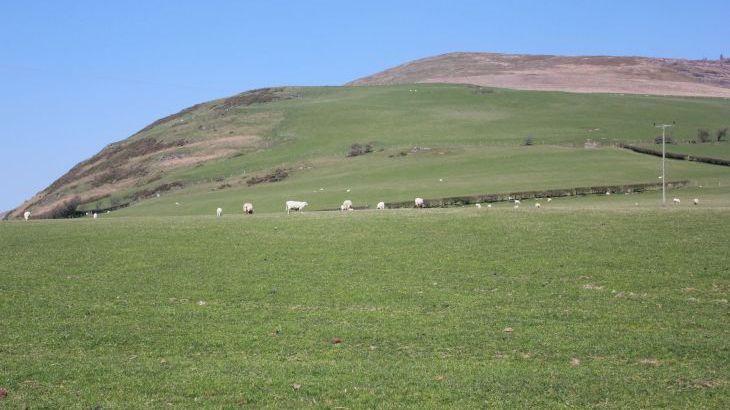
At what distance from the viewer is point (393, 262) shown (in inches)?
1020

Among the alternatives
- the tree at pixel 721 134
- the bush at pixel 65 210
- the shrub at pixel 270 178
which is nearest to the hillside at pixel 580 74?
the tree at pixel 721 134

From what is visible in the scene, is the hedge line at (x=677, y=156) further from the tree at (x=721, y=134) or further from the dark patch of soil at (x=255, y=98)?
the dark patch of soil at (x=255, y=98)

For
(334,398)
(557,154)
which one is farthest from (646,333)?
(557,154)

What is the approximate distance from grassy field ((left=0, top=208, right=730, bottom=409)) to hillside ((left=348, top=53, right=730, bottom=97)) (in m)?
107

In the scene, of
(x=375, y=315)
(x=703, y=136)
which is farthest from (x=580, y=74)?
(x=375, y=315)

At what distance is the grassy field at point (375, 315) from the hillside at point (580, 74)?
10674cm

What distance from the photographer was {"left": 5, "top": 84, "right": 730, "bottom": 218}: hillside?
6738 cm

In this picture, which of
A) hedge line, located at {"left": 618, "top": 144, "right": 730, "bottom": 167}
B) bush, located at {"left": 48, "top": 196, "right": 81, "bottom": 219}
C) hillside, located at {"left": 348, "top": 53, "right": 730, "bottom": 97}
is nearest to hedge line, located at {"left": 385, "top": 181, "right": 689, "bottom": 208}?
hedge line, located at {"left": 618, "top": 144, "right": 730, "bottom": 167}

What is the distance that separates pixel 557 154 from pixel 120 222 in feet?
172

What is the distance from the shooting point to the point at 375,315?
18938 mm

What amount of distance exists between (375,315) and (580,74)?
460 feet

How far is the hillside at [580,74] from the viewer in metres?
133

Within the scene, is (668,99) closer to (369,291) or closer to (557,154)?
(557,154)

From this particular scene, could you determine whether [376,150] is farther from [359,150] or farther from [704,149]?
[704,149]
